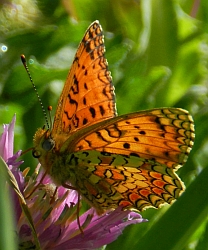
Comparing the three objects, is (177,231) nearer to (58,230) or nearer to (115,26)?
(58,230)

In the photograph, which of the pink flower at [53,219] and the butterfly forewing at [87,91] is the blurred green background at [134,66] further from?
the butterfly forewing at [87,91]

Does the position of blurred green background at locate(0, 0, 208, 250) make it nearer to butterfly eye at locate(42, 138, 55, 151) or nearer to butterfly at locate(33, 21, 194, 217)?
butterfly at locate(33, 21, 194, 217)

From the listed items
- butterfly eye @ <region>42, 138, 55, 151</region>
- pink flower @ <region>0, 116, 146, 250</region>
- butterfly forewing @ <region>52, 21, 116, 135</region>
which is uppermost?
butterfly forewing @ <region>52, 21, 116, 135</region>

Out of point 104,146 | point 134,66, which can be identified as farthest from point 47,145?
point 134,66

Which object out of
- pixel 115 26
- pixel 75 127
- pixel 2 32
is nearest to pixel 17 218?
pixel 75 127

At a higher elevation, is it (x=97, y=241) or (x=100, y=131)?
(x=100, y=131)

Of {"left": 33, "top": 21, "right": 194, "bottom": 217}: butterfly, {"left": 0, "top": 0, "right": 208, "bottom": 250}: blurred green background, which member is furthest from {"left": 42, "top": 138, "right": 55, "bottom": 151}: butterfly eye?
{"left": 0, "top": 0, "right": 208, "bottom": 250}: blurred green background
